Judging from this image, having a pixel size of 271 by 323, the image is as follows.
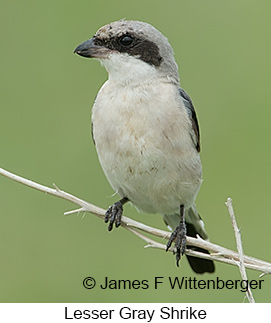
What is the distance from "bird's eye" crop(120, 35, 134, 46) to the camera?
4738 mm

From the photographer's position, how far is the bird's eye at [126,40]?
4.74 meters

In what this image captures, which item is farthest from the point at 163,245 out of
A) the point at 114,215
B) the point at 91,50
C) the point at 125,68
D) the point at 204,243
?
the point at 91,50

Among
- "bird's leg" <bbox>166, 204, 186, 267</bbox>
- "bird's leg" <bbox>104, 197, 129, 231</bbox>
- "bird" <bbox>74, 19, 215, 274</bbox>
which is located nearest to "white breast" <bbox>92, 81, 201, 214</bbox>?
"bird" <bbox>74, 19, 215, 274</bbox>

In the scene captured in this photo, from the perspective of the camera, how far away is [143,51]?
4816 millimetres

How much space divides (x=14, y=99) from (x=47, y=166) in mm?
1116

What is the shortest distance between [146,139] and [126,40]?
62cm

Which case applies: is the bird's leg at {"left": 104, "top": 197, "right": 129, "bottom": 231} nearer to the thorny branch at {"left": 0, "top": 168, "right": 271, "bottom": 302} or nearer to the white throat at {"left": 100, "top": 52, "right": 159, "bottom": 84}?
the thorny branch at {"left": 0, "top": 168, "right": 271, "bottom": 302}

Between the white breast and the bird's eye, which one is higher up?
the bird's eye

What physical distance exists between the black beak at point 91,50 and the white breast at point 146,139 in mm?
197

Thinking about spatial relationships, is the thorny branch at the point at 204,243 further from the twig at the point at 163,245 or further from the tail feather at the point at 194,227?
the tail feather at the point at 194,227

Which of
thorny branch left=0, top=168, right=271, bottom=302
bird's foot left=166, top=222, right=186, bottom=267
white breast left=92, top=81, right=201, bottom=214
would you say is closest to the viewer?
thorny branch left=0, top=168, right=271, bottom=302

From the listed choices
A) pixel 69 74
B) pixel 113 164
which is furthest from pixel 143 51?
pixel 69 74

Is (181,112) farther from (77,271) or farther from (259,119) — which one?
(259,119)

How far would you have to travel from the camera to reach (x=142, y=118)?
4680mm
